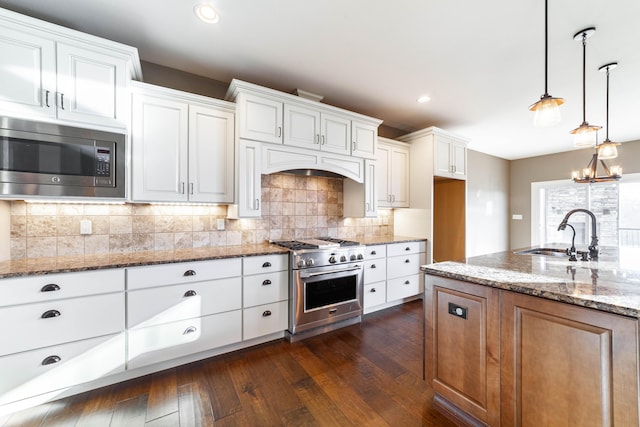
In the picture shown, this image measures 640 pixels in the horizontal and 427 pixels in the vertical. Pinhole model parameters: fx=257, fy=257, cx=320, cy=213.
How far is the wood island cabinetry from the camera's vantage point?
3.42 feet

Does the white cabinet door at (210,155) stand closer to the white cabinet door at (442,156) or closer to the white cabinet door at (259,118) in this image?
the white cabinet door at (259,118)

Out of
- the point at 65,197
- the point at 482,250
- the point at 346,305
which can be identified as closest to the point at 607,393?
the point at 346,305

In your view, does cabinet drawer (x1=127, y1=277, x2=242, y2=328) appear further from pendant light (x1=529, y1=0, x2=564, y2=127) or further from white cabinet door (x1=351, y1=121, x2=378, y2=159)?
pendant light (x1=529, y1=0, x2=564, y2=127)

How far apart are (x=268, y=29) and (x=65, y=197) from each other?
6.39ft

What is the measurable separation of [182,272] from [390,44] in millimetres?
2580

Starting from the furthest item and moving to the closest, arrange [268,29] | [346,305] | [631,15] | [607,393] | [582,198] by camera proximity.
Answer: [582,198]
[346,305]
[268,29]
[631,15]
[607,393]

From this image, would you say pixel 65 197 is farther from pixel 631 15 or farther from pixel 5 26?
pixel 631 15

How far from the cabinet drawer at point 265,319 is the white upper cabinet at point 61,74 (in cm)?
193

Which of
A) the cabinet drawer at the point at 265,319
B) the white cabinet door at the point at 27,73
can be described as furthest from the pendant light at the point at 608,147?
the white cabinet door at the point at 27,73

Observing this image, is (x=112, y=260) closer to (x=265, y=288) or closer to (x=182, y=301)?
(x=182, y=301)

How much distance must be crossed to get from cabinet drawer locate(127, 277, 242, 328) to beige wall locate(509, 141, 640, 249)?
6814 millimetres

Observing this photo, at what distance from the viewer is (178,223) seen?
2537 millimetres

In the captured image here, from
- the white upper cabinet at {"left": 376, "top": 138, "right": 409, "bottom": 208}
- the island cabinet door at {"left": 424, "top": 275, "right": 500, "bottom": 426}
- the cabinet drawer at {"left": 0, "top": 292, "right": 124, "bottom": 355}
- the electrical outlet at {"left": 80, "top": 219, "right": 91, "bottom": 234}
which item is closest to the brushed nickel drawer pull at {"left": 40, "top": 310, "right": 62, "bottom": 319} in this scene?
the cabinet drawer at {"left": 0, "top": 292, "right": 124, "bottom": 355}

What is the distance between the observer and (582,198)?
17.9 feet
